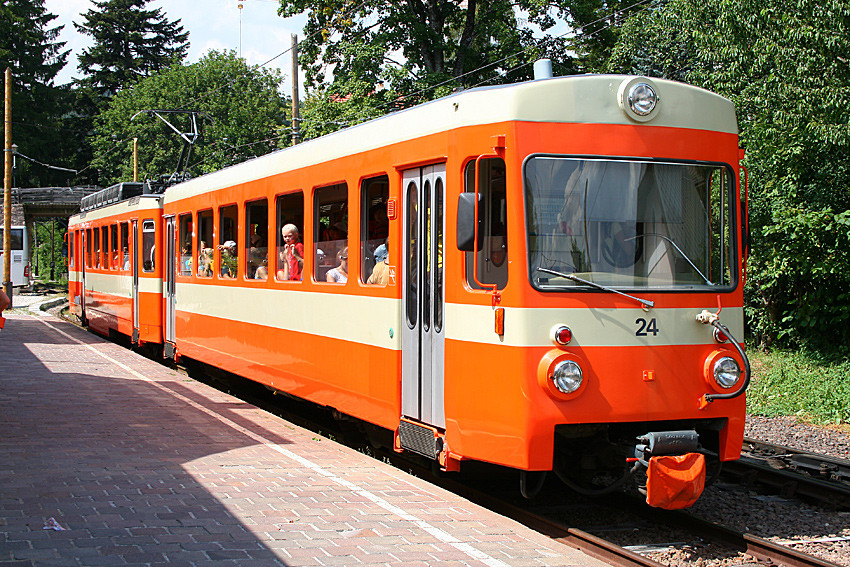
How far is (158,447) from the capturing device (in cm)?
852

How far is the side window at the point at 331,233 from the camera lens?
8.97 meters

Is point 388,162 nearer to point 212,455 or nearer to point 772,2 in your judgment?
point 212,455

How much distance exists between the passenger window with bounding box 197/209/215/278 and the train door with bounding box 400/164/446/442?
596cm

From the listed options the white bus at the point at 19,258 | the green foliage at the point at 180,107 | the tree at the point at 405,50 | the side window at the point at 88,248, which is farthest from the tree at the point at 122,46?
the side window at the point at 88,248

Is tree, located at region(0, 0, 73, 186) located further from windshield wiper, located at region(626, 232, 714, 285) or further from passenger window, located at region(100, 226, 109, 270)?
windshield wiper, located at region(626, 232, 714, 285)

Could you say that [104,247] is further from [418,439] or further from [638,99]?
[638,99]

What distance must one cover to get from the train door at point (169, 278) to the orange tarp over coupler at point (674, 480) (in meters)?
10.5

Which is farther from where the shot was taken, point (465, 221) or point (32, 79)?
point (32, 79)

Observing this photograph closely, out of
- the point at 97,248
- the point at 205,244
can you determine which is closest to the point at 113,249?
the point at 97,248

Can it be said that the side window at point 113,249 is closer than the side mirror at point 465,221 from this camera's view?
No

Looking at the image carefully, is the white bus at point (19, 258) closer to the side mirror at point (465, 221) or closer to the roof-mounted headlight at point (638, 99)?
the side mirror at point (465, 221)

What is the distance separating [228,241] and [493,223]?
6.37 metres

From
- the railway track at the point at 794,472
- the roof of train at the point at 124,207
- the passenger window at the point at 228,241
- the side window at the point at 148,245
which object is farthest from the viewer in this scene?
the roof of train at the point at 124,207

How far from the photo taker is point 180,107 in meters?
59.1
